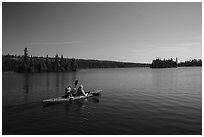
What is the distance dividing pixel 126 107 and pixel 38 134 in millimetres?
12706

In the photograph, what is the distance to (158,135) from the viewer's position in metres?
15.4

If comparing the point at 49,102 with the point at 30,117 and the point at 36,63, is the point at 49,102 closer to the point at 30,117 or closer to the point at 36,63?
the point at 30,117

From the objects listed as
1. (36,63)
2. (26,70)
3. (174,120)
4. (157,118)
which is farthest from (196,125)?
(36,63)

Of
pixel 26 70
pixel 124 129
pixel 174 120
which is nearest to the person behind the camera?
pixel 124 129

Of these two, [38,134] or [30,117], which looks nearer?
[38,134]

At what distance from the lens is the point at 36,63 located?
17188 cm

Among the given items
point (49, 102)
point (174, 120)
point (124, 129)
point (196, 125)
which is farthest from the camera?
point (49, 102)

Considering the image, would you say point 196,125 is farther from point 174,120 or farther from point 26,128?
point 26,128

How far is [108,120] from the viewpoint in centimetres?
1925

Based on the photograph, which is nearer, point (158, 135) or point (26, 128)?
point (158, 135)

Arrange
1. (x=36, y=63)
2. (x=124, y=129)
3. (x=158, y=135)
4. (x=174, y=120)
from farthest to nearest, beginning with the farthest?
(x=36, y=63) → (x=174, y=120) → (x=124, y=129) → (x=158, y=135)

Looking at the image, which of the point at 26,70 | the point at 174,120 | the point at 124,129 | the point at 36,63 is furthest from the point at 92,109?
the point at 36,63

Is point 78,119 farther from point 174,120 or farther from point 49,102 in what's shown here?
point 174,120

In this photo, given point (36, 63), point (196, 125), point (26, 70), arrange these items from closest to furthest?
point (196, 125)
point (26, 70)
point (36, 63)
